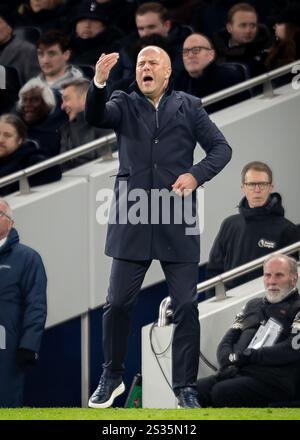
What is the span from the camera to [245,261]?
11.2 metres

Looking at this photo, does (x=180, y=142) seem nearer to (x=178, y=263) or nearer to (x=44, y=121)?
(x=178, y=263)

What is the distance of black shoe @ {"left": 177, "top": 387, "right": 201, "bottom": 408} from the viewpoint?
9125 mm

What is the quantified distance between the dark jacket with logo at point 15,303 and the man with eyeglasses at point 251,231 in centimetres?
113

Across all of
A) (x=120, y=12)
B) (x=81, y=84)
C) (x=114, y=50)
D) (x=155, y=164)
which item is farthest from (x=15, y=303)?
(x=120, y=12)

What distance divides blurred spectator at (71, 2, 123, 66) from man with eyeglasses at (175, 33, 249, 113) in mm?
1100

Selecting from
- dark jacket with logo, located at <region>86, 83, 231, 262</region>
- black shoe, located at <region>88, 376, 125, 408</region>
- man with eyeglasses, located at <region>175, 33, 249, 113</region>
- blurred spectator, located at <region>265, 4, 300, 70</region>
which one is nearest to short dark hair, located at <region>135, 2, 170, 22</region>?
man with eyeglasses, located at <region>175, 33, 249, 113</region>

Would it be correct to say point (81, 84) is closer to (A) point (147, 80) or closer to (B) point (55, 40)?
(B) point (55, 40)

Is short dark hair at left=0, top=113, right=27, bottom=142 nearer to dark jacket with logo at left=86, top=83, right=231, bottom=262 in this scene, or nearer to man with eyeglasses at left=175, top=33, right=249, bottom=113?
man with eyeglasses at left=175, top=33, right=249, bottom=113

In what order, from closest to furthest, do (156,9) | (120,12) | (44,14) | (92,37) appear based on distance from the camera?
(156,9), (92,37), (120,12), (44,14)

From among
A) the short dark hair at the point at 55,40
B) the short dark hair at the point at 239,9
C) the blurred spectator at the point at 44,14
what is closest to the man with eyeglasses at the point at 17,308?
the short dark hair at the point at 55,40

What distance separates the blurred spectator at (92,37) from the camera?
13.1 m

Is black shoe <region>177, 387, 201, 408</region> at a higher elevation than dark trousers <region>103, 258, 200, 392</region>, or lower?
lower

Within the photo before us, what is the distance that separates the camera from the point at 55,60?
12617mm

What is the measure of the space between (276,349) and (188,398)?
45.9 inches
